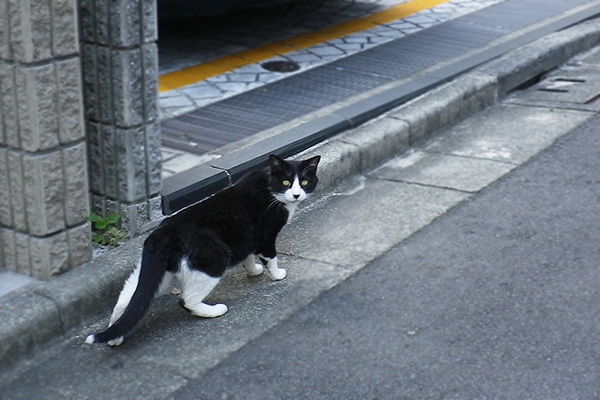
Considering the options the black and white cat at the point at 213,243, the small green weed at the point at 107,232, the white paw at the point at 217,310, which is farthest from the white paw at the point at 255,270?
the small green weed at the point at 107,232

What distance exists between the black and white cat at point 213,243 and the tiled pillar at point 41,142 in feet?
1.33

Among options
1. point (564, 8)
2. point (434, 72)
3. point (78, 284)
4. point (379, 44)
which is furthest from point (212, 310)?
point (564, 8)

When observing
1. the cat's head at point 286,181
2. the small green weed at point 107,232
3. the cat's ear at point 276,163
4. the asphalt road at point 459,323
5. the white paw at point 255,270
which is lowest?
the white paw at point 255,270

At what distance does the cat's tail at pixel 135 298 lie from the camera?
3823mm

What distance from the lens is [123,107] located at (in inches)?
176

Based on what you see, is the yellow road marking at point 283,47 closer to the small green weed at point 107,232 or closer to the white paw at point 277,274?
the small green weed at point 107,232

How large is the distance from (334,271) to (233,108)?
2.47 m

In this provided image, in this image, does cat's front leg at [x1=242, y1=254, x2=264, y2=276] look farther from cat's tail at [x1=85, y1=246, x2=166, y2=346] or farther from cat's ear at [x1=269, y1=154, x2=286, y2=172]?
cat's tail at [x1=85, y1=246, x2=166, y2=346]

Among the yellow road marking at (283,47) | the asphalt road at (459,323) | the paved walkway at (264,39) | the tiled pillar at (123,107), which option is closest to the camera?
the asphalt road at (459,323)

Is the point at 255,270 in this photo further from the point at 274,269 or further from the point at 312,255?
the point at 312,255

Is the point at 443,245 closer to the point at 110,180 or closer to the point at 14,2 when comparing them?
the point at 110,180

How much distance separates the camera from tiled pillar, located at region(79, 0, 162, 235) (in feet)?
14.4

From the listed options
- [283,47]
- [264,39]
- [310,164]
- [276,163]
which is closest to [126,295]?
[276,163]

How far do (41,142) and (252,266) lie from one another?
1201mm
